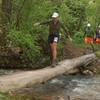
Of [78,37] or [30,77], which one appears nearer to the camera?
[30,77]

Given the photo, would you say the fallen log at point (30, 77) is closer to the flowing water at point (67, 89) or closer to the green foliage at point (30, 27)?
the flowing water at point (67, 89)

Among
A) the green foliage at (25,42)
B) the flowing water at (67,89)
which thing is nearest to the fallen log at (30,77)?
the flowing water at (67,89)

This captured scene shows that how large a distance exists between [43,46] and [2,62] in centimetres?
234

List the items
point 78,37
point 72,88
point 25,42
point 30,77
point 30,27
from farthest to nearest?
point 78,37 < point 30,27 < point 25,42 < point 72,88 < point 30,77

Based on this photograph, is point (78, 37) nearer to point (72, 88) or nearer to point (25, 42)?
point (25, 42)

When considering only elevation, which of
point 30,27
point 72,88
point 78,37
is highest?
point 30,27

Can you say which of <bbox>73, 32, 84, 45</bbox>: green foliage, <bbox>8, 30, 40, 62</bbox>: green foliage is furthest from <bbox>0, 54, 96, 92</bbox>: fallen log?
<bbox>73, 32, 84, 45</bbox>: green foliage

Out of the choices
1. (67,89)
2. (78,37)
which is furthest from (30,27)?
(78,37)

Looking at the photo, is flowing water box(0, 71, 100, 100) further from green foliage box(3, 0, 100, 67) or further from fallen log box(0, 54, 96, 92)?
green foliage box(3, 0, 100, 67)

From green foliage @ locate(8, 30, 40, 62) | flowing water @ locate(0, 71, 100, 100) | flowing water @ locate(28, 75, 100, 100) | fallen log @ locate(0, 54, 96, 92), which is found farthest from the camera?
green foliage @ locate(8, 30, 40, 62)

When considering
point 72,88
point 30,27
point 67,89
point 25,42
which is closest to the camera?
point 67,89

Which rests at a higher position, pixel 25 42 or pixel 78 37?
pixel 25 42

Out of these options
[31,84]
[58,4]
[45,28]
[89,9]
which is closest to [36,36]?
[45,28]

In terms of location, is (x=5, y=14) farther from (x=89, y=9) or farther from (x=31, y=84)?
(x=89, y=9)
